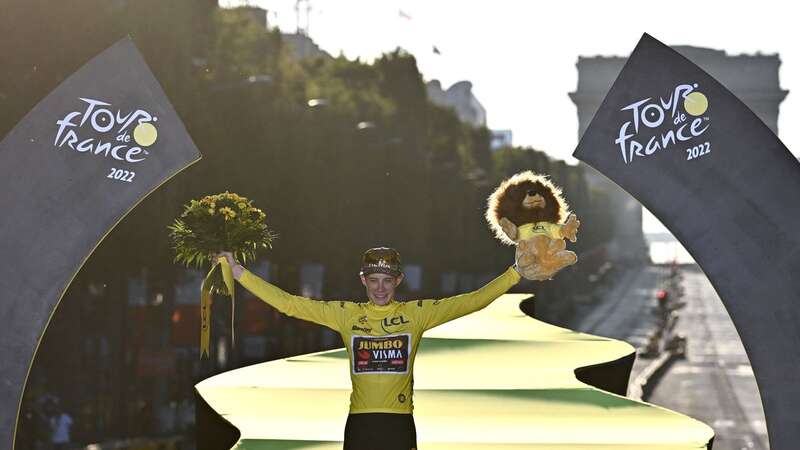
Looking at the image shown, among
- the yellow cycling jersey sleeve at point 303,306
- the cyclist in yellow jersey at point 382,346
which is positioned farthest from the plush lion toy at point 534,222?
the yellow cycling jersey sleeve at point 303,306

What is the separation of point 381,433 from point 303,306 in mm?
1054

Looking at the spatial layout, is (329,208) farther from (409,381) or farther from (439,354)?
(409,381)

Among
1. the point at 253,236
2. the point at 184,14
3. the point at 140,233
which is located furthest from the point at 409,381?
the point at 184,14

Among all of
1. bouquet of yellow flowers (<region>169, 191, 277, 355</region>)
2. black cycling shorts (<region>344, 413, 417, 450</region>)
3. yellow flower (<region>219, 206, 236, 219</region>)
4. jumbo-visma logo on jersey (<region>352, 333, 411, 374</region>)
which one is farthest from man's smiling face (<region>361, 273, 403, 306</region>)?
yellow flower (<region>219, 206, 236, 219</region>)

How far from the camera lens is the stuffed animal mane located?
45.9 ft

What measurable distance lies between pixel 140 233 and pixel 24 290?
31469 millimetres

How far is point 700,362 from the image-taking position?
99.8 metres

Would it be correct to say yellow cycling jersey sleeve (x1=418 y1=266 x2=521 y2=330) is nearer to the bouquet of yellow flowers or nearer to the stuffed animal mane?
the stuffed animal mane

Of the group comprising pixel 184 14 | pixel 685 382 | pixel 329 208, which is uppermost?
pixel 184 14

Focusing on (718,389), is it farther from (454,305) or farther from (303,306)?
(303,306)

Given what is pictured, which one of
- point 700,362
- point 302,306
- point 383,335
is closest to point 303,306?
point 302,306

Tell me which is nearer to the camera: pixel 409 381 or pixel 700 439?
pixel 409 381

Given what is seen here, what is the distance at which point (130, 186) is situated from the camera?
15133 mm

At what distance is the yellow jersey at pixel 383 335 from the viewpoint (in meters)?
12.6
